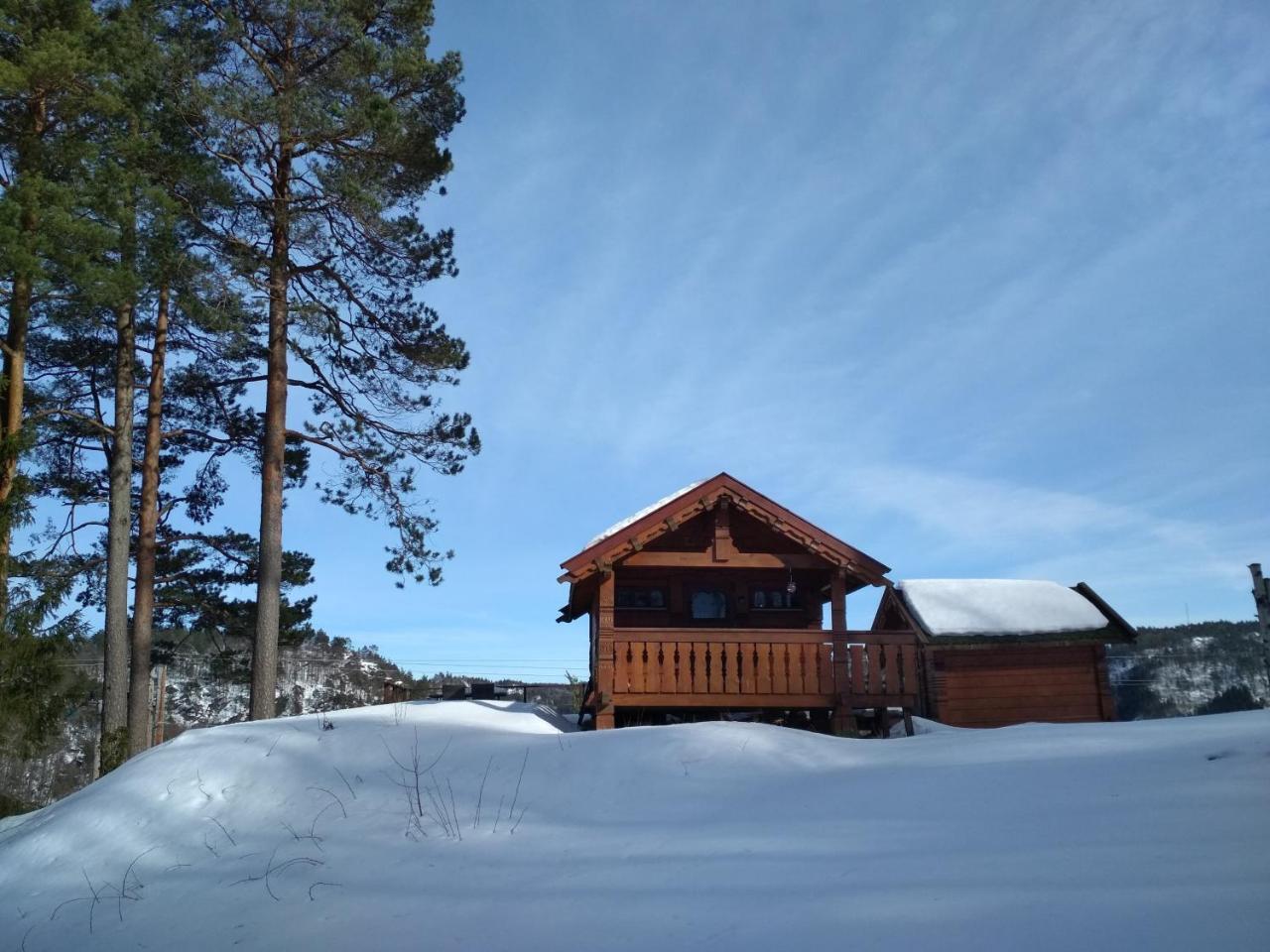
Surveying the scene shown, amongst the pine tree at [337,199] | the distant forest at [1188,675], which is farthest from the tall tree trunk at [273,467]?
the distant forest at [1188,675]

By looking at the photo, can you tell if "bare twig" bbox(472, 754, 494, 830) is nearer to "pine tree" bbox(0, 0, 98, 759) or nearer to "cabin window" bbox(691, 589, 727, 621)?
"pine tree" bbox(0, 0, 98, 759)

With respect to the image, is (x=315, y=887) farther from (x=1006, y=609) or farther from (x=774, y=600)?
(x=1006, y=609)

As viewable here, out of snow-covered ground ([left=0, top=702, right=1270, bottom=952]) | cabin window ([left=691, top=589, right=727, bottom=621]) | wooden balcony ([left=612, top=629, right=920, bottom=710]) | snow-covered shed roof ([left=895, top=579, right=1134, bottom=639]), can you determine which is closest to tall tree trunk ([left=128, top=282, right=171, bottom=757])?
snow-covered ground ([left=0, top=702, right=1270, bottom=952])

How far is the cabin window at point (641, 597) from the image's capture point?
58.7 feet

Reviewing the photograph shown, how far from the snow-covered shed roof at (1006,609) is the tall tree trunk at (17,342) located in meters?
15.1

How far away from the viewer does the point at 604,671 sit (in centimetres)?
1409

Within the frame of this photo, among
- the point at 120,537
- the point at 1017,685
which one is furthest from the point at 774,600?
the point at 120,537

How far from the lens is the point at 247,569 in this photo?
2134cm

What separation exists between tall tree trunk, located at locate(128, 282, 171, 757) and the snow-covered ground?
28.9 feet

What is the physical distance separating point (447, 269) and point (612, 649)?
831 centimetres

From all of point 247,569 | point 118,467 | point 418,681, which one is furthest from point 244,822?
point 418,681

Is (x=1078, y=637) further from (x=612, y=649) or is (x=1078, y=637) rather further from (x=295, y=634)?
(x=295, y=634)

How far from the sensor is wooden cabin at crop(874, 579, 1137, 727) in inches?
664

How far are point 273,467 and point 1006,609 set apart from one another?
1424cm
